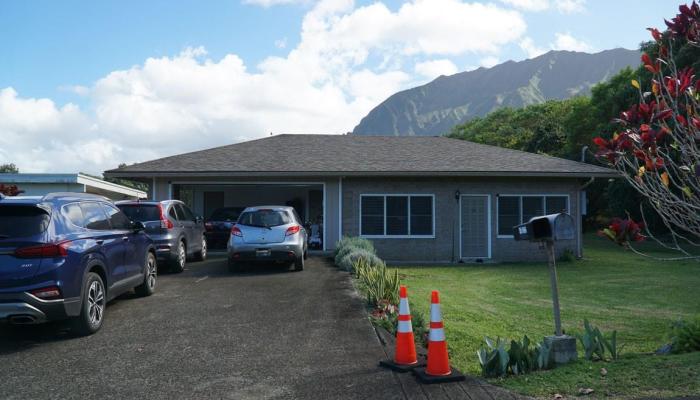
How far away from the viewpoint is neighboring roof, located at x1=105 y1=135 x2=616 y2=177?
17.8m

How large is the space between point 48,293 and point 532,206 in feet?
50.8

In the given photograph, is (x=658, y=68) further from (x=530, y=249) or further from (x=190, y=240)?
(x=530, y=249)

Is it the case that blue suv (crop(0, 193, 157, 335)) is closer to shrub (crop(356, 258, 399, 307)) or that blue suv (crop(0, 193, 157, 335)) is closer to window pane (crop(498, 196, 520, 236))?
shrub (crop(356, 258, 399, 307))

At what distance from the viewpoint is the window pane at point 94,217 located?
777 cm

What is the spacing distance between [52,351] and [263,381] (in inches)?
105

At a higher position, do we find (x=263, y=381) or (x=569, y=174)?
(x=569, y=174)

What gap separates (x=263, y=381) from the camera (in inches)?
215

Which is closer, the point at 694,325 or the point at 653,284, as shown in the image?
the point at 694,325

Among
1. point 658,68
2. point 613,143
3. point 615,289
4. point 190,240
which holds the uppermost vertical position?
point 658,68

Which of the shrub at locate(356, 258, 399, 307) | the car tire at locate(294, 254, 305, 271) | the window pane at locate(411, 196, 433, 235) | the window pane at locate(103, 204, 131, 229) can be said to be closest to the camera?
the window pane at locate(103, 204, 131, 229)

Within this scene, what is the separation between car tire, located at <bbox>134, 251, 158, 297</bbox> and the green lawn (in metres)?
4.39

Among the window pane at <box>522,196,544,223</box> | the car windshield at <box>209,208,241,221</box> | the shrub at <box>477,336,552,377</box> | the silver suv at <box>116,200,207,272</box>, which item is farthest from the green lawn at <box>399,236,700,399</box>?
the car windshield at <box>209,208,241,221</box>

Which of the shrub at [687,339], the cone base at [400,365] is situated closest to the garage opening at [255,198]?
the cone base at [400,365]

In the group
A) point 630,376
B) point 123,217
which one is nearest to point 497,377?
point 630,376
